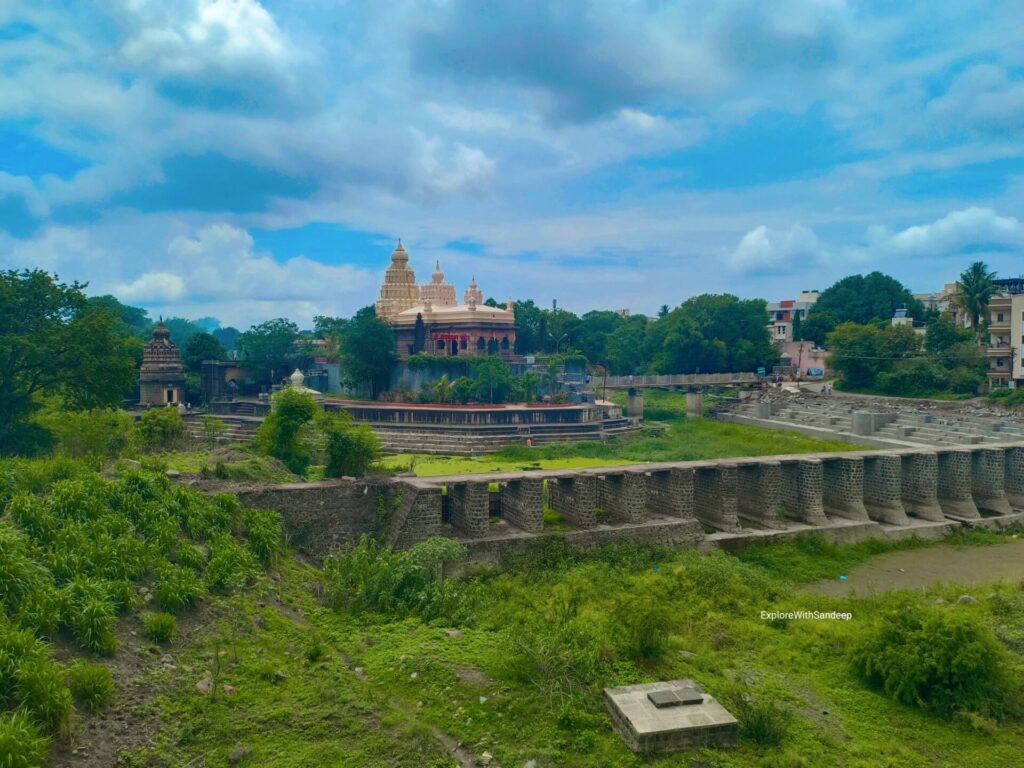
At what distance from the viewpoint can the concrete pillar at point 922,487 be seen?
22.6m

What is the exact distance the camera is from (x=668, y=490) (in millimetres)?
19500

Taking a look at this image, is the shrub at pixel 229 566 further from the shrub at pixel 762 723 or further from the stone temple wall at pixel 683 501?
the shrub at pixel 762 723

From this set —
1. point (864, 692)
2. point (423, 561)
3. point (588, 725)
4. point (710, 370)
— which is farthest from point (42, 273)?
point (710, 370)

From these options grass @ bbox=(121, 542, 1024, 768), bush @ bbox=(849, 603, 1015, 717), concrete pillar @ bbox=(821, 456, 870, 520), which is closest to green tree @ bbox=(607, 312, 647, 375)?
concrete pillar @ bbox=(821, 456, 870, 520)

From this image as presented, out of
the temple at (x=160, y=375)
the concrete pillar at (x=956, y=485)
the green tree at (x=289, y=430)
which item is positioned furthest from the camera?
the temple at (x=160, y=375)

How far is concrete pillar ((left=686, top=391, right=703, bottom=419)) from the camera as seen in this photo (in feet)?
155

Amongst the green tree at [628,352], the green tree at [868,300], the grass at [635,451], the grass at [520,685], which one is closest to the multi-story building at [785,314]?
the green tree at [868,300]

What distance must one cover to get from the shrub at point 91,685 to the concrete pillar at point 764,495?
645 inches

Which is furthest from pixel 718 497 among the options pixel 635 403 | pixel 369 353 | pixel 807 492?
pixel 369 353

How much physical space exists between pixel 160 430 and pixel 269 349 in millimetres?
21646

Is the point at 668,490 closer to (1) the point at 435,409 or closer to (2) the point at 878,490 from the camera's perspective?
(2) the point at 878,490

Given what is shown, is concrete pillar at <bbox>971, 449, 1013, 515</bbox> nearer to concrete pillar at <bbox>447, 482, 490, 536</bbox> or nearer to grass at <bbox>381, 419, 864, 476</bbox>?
grass at <bbox>381, 419, 864, 476</bbox>

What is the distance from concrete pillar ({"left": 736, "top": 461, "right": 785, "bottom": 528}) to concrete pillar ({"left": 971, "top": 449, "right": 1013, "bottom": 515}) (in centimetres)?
785

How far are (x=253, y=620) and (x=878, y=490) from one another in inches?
728
